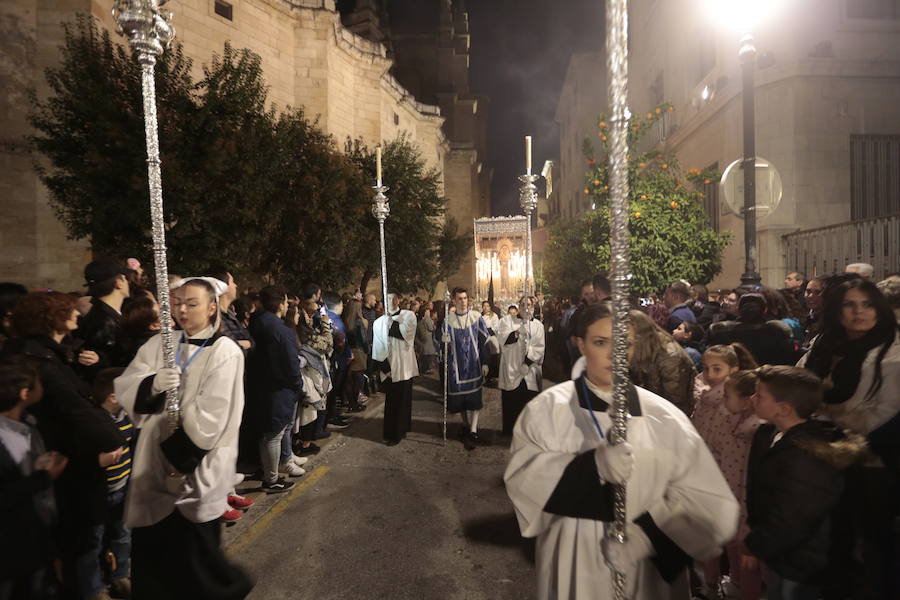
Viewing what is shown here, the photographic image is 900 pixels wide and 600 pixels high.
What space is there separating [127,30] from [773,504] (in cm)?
411

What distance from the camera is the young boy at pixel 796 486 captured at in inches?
89.7

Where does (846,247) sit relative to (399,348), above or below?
above

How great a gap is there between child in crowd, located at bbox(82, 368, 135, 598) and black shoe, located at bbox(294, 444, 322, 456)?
2.99 metres

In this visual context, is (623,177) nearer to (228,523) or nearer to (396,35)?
(228,523)

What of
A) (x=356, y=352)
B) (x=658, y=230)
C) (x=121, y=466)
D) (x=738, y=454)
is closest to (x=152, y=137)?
(x=121, y=466)

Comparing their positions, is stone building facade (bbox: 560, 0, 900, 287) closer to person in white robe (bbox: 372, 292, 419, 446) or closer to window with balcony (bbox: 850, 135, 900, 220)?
window with balcony (bbox: 850, 135, 900, 220)

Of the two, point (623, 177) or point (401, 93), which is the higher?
point (401, 93)

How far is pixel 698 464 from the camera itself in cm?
204

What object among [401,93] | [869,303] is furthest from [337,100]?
[869,303]

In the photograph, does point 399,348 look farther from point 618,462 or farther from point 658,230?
point 658,230

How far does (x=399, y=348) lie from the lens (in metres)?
7.59

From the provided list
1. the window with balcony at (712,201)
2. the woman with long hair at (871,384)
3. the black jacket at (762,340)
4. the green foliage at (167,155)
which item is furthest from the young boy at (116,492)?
the window with balcony at (712,201)

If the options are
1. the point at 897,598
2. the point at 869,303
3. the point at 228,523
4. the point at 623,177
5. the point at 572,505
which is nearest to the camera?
the point at 623,177

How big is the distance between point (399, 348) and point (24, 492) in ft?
17.4
